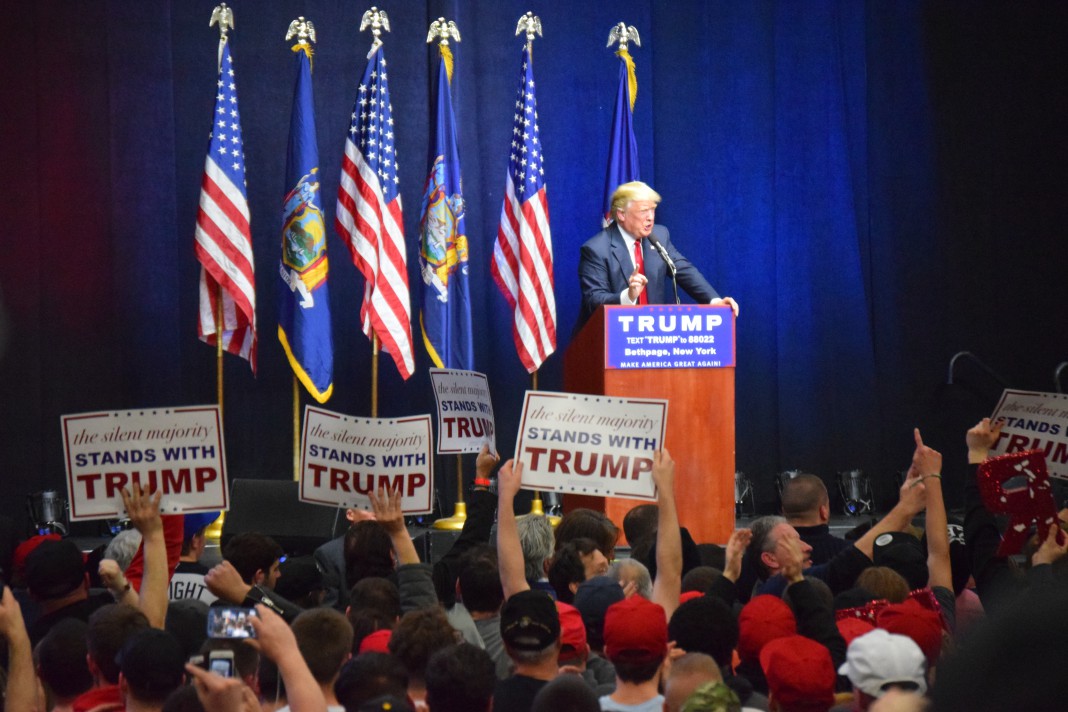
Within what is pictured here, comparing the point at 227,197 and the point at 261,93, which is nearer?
the point at 227,197

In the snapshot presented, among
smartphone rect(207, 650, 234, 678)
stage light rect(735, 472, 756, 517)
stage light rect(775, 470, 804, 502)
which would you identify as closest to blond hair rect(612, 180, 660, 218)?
stage light rect(735, 472, 756, 517)

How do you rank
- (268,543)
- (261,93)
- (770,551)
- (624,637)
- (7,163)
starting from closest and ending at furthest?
(624,637) < (770,551) < (268,543) < (7,163) < (261,93)

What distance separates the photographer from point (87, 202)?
378 inches

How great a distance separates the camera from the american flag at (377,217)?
8.95 metres

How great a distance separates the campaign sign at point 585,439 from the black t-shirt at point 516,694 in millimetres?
1720

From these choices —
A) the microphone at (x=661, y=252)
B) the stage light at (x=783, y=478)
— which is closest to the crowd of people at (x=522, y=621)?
the microphone at (x=661, y=252)

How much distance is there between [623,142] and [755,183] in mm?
1637

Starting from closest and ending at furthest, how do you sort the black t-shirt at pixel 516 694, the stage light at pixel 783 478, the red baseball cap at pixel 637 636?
the red baseball cap at pixel 637 636 → the black t-shirt at pixel 516 694 → the stage light at pixel 783 478

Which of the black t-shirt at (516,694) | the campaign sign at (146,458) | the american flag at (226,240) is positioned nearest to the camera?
the black t-shirt at (516,694)

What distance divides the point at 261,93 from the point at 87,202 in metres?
1.55

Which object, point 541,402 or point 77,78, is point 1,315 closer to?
point 77,78

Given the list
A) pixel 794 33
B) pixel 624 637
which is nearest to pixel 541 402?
pixel 624 637

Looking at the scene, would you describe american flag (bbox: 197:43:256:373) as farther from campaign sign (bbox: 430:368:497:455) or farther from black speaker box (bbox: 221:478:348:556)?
campaign sign (bbox: 430:368:497:455)

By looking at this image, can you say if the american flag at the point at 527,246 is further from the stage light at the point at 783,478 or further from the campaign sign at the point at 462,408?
the campaign sign at the point at 462,408
